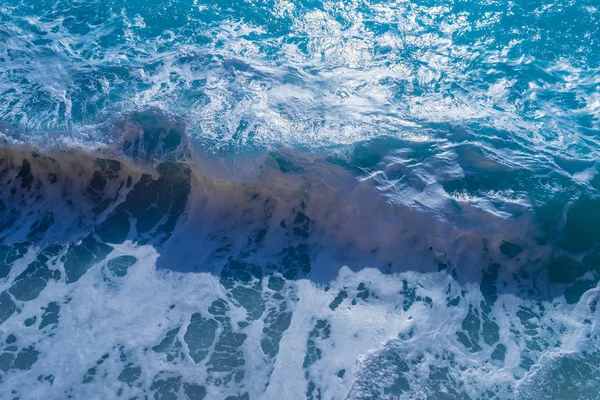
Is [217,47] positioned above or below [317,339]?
above

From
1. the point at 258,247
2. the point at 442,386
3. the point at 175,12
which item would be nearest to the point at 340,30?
the point at 175,12

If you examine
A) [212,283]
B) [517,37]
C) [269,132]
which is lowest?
[212,283]

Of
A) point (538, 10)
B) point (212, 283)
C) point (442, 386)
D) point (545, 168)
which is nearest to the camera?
point (442, 386)

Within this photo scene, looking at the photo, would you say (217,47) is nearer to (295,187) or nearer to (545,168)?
(295,187)

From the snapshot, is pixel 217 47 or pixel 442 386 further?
pixel 217 47

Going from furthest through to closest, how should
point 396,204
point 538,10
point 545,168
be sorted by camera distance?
point 538,10 → point 545,168 → point 396,204

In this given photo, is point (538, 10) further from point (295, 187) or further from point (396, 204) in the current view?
point (295, 187)
